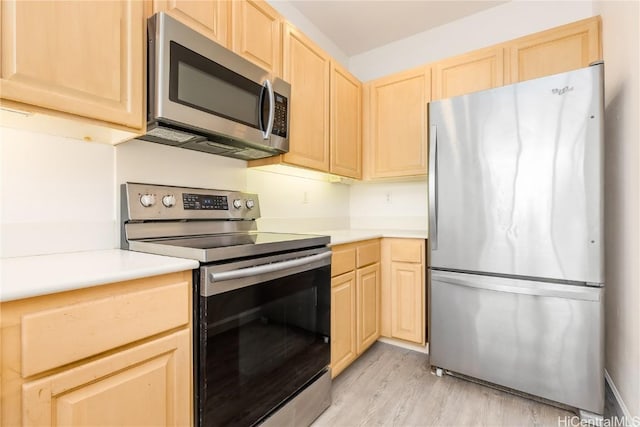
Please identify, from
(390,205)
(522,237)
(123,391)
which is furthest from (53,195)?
(390,205)

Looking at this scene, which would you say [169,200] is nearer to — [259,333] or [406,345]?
[259,333]

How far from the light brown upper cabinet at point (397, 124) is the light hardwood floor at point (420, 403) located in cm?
149

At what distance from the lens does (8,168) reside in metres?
1.10

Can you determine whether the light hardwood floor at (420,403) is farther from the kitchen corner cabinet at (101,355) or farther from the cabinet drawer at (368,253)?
the kitchen corner cabinet at (101,355)

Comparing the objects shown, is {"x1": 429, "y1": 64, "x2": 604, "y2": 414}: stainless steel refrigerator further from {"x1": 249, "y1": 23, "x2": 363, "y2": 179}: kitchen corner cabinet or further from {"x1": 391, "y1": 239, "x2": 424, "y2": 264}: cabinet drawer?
{"x1": 249, "y1": 23, "x2": 363, "y2": 179}: kitchen corner cabinet

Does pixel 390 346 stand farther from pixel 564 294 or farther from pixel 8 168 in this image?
pixel 8 168

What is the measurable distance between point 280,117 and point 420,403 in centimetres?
177

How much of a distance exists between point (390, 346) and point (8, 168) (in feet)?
8.03

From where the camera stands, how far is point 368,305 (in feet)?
7.10

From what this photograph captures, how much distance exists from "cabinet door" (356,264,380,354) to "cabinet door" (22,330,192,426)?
125 centimetres

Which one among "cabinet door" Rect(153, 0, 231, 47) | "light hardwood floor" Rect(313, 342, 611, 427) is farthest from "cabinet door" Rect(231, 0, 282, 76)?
"light hardwood floor" Rect(313, 342, 611, 427)

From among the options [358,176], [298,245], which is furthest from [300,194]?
[298,245]

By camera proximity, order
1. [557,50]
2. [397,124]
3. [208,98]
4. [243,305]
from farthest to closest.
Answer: [397,124] < [557,50] < [208,98] < [243,305]

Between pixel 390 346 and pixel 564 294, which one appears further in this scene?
pixel 390 346
